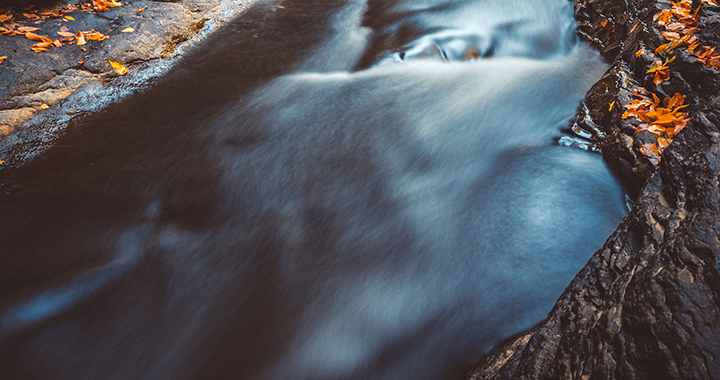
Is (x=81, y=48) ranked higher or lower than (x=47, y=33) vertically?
lower

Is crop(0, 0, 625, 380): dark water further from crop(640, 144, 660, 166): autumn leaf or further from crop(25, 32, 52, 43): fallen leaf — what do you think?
crop(25, 32, 52, 43): fallen leaf

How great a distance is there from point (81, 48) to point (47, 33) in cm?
54

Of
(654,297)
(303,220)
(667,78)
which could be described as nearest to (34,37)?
(303,220)

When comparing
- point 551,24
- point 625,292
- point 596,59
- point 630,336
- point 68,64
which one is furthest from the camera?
point 551,24

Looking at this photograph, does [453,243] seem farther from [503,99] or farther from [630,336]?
Result: [503,99]

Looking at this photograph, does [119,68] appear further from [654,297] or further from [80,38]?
[654,297]

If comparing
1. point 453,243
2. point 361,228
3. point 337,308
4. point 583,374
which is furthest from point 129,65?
point 583,374

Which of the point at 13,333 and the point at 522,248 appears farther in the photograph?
the point at 522,248

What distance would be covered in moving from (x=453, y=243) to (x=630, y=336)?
73.6 inches

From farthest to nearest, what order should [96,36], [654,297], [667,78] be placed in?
1. [96,36]
2. [667,78]
3. [654,297]

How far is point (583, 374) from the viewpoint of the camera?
66.4 inches

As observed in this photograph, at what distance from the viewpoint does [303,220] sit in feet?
11.7

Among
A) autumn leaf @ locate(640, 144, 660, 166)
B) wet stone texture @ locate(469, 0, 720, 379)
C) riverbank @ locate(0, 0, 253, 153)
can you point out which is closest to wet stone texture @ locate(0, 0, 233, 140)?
riverbank @ locate(0, 0, 253, 153)

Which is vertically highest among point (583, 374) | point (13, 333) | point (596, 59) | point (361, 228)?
point (596, 59)
